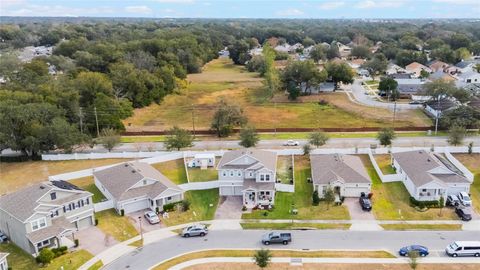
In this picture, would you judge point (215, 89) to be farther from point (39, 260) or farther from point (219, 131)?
point (39, 260)

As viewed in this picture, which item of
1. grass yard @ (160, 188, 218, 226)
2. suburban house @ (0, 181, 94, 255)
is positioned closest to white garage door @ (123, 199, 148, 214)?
grass yard @ (160, 188, 218, 226)

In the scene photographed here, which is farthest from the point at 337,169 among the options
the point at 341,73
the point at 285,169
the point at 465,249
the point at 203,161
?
the point at 341,73

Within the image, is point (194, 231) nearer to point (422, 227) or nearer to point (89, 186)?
point (89, 186)

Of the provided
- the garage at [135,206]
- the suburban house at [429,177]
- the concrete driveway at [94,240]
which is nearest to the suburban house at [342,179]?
the suburban house at [429,177]

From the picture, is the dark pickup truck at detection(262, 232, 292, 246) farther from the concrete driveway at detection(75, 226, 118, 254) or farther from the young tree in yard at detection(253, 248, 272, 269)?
the concrete driveway at detection(75, 226, 118, 254)

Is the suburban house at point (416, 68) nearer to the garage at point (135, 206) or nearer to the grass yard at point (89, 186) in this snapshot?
the garage at point (135, 206)

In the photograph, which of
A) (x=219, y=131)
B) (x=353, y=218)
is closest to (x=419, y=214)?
(x=353, y=218)
